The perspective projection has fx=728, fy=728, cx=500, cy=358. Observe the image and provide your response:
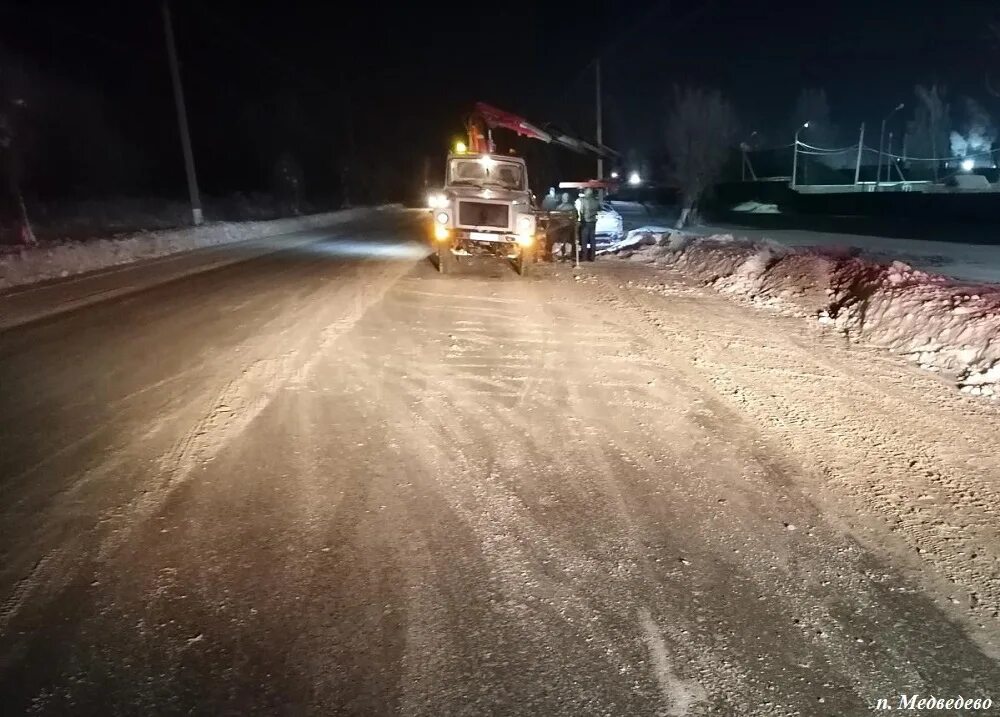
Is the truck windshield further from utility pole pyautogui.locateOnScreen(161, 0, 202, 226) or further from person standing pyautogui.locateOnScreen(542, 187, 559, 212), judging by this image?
utility pole pyautogui.locateOnScreen(161, 0, 202, 226)

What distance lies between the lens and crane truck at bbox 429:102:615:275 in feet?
55.4

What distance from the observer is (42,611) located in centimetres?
414

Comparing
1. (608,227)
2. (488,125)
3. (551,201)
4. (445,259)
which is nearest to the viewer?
(445,259)

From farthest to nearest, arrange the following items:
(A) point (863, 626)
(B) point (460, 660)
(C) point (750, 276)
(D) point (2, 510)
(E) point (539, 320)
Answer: (C) point (750, 276), (E) point (539, 320), (D) point (2, 510), (A) point (863, 626), (B) point (460, 660)

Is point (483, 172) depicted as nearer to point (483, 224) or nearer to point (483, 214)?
point (483, 214)

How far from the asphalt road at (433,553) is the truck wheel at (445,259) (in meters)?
8.56

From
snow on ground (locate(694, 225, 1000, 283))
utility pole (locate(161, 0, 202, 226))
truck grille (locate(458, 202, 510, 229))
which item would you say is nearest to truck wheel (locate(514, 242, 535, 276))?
truck grille (locate(458, 202, 510, 229))

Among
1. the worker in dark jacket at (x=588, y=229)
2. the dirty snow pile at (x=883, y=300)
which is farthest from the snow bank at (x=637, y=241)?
the dirty snow pile at (x=883, y=300)

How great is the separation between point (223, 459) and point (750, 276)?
1190 centimetres

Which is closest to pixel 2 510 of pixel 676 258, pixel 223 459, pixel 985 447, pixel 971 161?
pixel 223 459

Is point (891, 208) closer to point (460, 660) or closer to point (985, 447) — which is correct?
point (985, 447)

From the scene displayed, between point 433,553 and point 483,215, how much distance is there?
1315cm

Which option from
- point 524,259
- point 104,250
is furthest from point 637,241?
point 104,250

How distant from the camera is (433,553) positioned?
4750 millimetres
